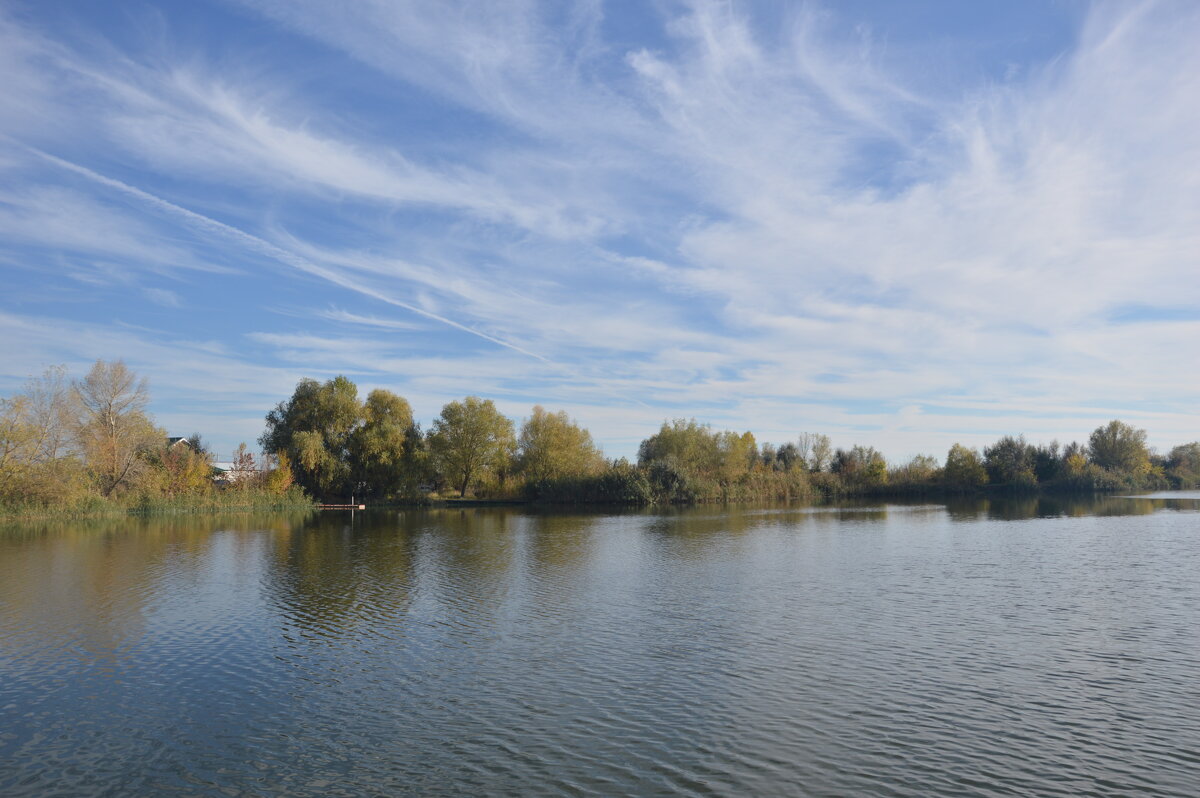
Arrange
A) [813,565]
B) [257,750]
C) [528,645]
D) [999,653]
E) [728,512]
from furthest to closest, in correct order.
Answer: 1. [728,512]
2. [813,565]
3. [528,645]
4. [999,653]
5. [257,750]

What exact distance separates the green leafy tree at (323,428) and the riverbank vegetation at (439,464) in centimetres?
14

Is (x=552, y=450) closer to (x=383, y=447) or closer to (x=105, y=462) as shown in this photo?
(x=383, y=447)

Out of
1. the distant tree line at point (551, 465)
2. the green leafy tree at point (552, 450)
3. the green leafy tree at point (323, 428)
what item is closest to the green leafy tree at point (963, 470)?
the distant tree line at point (551, 465)

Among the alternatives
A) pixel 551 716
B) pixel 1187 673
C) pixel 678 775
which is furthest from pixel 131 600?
pixel 1187 673

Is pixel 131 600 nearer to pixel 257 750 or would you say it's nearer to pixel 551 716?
pixel 257 750

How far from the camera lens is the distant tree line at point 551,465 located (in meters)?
68.4

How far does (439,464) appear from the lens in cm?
7181

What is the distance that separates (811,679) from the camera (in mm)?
11422

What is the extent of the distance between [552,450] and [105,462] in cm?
3802

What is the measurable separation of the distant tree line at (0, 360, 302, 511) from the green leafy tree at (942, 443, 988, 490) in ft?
243

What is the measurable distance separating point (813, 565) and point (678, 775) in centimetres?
1719

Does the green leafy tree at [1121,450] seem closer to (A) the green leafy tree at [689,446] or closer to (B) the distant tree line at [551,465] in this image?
(B) the distant tree line at [551,465]

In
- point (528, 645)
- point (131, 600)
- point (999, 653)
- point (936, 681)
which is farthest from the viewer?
point (131, 600)

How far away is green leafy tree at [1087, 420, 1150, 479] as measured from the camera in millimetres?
91000
